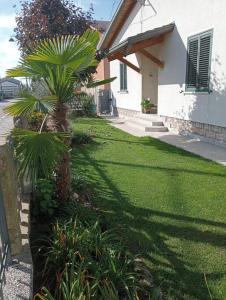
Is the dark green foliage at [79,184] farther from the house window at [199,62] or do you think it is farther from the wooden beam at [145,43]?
the wooden beam at [145,43]

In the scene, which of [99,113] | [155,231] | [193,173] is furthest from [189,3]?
[99,113]

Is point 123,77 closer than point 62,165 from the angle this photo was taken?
No

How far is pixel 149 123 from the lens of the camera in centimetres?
1225

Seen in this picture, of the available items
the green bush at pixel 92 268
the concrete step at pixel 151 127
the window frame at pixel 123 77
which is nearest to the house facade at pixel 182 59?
the concrete step at pixel 151 127

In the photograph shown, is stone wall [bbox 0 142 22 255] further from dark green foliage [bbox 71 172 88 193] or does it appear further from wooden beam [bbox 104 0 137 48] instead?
wooden beam [bbox 104 0 137 48]

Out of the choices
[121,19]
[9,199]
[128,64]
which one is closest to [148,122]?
[128,64]

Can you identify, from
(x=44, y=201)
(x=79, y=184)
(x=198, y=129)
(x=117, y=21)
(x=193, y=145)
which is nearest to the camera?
(x=44, y=201)

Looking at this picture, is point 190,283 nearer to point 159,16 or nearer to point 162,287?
point 162,287

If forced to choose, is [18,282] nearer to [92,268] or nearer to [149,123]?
[92,268]

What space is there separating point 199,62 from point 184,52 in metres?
1.11

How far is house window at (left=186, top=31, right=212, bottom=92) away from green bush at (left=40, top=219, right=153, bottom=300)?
702 cm

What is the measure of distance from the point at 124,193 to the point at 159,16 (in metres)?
9.15

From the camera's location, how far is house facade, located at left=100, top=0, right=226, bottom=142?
27.6 feet

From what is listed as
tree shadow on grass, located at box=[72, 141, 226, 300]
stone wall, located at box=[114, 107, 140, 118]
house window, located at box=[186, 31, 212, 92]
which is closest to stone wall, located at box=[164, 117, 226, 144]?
house window, located at box=[186, 31, 212, 92]
